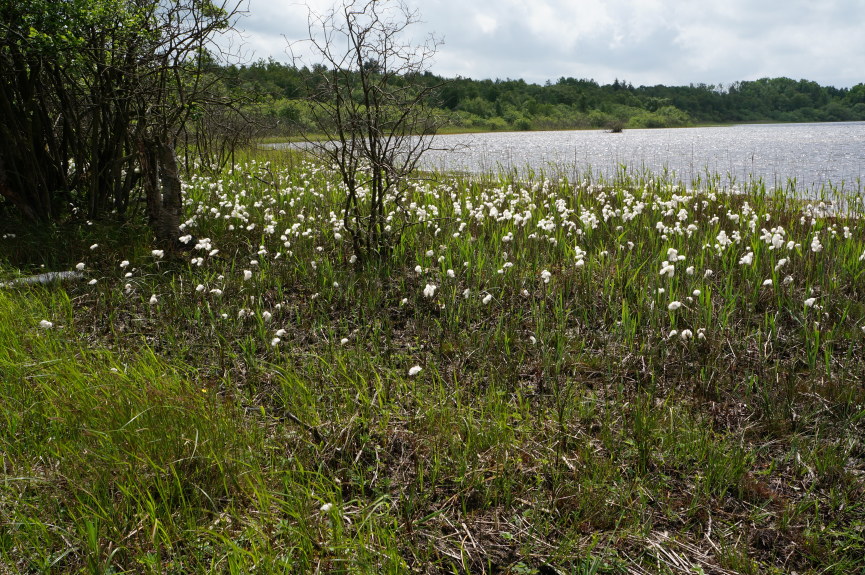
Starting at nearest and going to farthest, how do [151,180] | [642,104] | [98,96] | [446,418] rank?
[446,418] → [151,180] → [98,96] → [642,104]

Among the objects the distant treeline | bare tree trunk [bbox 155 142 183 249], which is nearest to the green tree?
bare tree trunk [bbox 155 142 183 249]

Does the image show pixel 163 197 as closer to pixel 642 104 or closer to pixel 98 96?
pixel 98 96

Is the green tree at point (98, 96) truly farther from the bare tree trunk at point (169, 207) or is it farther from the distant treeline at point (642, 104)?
the distant treeline at point (642, 104)

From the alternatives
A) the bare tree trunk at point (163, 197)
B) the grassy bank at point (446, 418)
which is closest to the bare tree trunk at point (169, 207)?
the bare tree trunk at point (163, 197)

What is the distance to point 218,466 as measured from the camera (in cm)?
259

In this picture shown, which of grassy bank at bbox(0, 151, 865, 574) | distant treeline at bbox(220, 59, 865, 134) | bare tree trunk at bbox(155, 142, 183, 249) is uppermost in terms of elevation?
distant treeline at bbox(220, 59, 865, 134)

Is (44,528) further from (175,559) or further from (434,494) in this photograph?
(434,494)

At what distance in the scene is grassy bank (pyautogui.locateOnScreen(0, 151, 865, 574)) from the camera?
7.54ft

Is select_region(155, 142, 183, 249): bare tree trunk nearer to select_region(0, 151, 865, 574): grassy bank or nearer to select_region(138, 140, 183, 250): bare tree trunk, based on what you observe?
select_region(138, 140, 183, 250): bare tree trunk

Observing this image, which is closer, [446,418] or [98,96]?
[446,418]

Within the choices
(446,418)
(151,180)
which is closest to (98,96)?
(151,180)

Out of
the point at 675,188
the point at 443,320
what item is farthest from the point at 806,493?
the point at 675,188

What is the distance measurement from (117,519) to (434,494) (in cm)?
129

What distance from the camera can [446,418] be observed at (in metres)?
3.05
